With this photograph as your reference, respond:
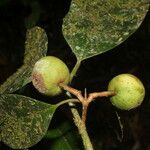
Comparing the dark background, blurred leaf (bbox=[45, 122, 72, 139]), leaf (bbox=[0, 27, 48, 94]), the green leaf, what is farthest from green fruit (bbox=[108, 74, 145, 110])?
the dark background

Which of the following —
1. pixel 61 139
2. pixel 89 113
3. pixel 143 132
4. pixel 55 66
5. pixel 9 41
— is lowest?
pixel 143 132

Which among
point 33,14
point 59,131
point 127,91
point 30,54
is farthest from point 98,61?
point 127,91

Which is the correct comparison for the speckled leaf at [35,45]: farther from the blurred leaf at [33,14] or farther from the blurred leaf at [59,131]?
the blurred leaf at [33,14]

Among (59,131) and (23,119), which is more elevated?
(23,119)

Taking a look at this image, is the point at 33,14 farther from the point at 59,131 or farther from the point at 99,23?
the point at 99,23

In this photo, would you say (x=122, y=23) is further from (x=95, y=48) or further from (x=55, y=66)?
(x=55, y=66)

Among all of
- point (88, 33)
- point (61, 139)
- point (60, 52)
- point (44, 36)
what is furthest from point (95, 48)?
point (60, 52)

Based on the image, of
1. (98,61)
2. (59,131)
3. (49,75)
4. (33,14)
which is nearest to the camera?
(49,75)
